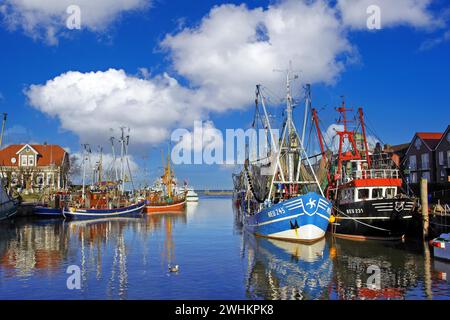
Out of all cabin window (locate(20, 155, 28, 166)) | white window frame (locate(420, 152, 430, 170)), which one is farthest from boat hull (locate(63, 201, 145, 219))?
white window frame (locate(420, 152, 430, 170))

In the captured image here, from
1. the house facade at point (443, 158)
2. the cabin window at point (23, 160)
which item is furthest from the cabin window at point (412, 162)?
the cabin window at point (23, 160)

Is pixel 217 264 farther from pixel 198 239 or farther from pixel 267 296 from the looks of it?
pixel 198 239

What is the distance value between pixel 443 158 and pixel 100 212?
5980 centimetres

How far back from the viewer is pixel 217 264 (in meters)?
31.6

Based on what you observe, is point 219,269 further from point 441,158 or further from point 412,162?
point 412,162

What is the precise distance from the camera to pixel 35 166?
108125mm

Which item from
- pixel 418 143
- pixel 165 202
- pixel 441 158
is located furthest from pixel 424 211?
pixel 165 202

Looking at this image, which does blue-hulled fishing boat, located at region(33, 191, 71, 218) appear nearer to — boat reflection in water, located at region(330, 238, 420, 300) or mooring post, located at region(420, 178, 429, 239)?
boat reflection in water, located at region(330, 238, 420, 300)

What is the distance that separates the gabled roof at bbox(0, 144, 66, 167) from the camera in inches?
4272

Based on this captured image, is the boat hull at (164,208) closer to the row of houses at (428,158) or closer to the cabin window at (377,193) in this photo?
the row of houses at (428,158)

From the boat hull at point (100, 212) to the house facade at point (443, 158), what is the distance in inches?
2270

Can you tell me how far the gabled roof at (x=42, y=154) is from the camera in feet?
356

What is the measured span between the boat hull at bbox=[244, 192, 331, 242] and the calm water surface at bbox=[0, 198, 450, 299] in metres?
1.24

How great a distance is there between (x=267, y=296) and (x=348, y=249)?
17.4 metres
